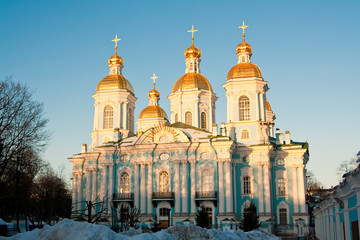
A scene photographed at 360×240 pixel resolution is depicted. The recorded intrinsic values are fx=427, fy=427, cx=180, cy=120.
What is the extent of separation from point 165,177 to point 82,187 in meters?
9.36

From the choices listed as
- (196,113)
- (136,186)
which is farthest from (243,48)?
(136,186)

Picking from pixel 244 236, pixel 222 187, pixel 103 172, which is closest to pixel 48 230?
pixel 244 236

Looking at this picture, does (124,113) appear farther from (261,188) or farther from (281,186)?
(281,186)

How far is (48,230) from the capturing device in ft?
32.8

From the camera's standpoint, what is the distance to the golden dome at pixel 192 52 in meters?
43.5

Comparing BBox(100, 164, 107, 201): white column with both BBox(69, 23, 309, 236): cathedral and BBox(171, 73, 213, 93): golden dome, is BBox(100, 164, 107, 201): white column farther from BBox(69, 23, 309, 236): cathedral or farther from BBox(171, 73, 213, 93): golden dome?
BBox(171, 73, 213, 93): golden dome

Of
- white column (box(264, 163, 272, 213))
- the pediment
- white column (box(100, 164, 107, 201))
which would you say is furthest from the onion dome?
white column (box(100, 164, 107, 201))

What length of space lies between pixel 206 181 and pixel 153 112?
13.0 meters

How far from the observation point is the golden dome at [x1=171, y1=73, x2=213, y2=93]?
41969mm

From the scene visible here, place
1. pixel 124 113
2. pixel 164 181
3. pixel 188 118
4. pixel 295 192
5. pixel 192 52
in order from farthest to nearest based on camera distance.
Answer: pixel 192 52
pixel 188 118
pixel 124 113
pixel 164 181
pixel 295 192

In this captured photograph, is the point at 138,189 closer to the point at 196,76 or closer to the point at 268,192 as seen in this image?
the point at 268,192

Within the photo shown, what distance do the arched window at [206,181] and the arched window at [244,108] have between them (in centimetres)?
578

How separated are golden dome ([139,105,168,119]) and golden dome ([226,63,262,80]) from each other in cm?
1035

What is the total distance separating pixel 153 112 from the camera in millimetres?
45188
